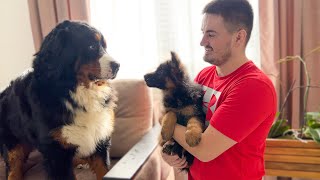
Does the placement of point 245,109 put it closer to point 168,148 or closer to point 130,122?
point 168,148

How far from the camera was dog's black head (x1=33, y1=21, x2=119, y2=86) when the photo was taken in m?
1.50

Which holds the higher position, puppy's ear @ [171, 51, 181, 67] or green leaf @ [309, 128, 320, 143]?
puppy's ear @ [171, 51, 181, 67]

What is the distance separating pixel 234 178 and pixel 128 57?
1.63 meters

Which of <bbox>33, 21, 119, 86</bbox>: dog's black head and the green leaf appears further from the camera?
the green leaf

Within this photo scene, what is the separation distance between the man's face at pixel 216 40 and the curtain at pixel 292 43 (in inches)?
41.7

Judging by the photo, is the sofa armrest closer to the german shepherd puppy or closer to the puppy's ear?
the german shepherd puppy

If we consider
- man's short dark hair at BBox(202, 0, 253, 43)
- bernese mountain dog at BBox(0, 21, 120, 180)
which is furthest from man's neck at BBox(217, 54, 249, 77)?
bernese mountain dog at BBox(0, 21, 120, 180)

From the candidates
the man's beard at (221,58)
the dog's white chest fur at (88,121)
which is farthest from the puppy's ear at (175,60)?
the dog's white chest fur at (88,121)

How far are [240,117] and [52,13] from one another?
6.35 ft

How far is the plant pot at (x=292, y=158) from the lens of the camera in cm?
185

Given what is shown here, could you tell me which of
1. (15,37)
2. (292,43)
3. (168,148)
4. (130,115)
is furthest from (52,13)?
(292,43)

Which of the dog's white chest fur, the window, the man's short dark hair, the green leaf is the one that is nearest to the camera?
the man's short dark hair

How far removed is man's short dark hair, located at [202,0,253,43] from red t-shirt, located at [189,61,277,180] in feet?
0.52

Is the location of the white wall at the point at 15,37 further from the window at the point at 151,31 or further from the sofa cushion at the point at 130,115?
the sofa cushion at the point at 130,115
